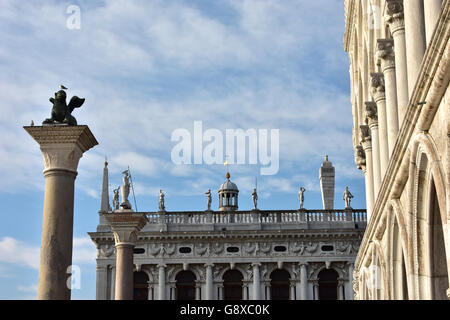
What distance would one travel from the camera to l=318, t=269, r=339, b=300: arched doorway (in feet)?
189

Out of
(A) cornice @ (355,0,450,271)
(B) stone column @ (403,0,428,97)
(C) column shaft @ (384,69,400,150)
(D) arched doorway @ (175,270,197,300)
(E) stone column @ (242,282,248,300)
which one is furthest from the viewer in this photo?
(D) arched doorway @ (175,270,197,300)

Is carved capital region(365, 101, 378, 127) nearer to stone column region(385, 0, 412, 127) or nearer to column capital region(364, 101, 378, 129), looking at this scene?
column capital region(364, 101, 378, 129)

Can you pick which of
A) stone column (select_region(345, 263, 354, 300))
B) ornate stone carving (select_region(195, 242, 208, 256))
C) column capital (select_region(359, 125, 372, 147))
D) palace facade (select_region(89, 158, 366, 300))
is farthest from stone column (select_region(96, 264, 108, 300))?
column capital (select_region(359, 125, 372, 147))

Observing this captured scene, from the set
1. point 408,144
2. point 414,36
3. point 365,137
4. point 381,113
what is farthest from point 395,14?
→ point 365,137

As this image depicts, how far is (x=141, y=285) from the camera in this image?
190ft

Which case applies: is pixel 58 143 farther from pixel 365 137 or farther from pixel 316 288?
pixel 316 288

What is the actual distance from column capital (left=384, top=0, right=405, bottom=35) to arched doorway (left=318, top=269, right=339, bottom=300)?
37471 mm

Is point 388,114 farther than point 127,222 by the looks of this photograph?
No

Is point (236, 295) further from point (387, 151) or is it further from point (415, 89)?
point (415, 89)

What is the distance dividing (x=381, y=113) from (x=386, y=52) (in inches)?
121

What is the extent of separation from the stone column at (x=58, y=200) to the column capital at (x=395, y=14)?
932 centimetres
